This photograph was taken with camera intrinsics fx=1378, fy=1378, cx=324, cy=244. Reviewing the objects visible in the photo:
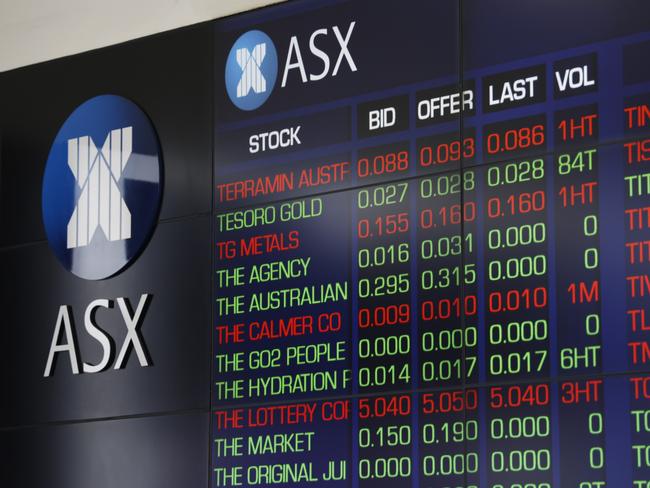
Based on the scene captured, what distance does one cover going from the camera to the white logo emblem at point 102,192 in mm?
5293

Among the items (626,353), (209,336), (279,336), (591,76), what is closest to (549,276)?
(626,353)

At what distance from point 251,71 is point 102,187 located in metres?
0.77

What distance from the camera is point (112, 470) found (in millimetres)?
5125

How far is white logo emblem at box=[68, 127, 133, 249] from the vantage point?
5.29 metres

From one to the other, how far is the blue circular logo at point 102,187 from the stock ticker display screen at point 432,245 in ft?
1.12

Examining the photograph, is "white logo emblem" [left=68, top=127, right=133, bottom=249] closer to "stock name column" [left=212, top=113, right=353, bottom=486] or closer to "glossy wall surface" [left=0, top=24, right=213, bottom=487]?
"glossy wall surface" [left=0, top=24, right=213, bottom=487]

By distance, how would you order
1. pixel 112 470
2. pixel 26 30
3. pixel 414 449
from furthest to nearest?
1. pixel 26 30
2. pixel 112 470
3. pixel 414 449

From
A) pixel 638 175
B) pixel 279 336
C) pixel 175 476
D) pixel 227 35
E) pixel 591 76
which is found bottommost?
pixel 175 476

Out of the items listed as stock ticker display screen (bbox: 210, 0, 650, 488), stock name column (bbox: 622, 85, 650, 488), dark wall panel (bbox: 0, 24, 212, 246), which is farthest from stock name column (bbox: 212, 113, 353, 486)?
stock name column (bbox: 622, 85, 650, 488)

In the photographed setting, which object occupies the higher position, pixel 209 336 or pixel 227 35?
pixel 227 35

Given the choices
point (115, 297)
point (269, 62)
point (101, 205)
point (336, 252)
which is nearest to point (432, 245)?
point (336, 252)

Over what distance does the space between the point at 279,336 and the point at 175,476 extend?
26.2 inches

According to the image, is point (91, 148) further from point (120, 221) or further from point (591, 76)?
point (591, 76)

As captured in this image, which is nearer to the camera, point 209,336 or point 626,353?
point 626,353
